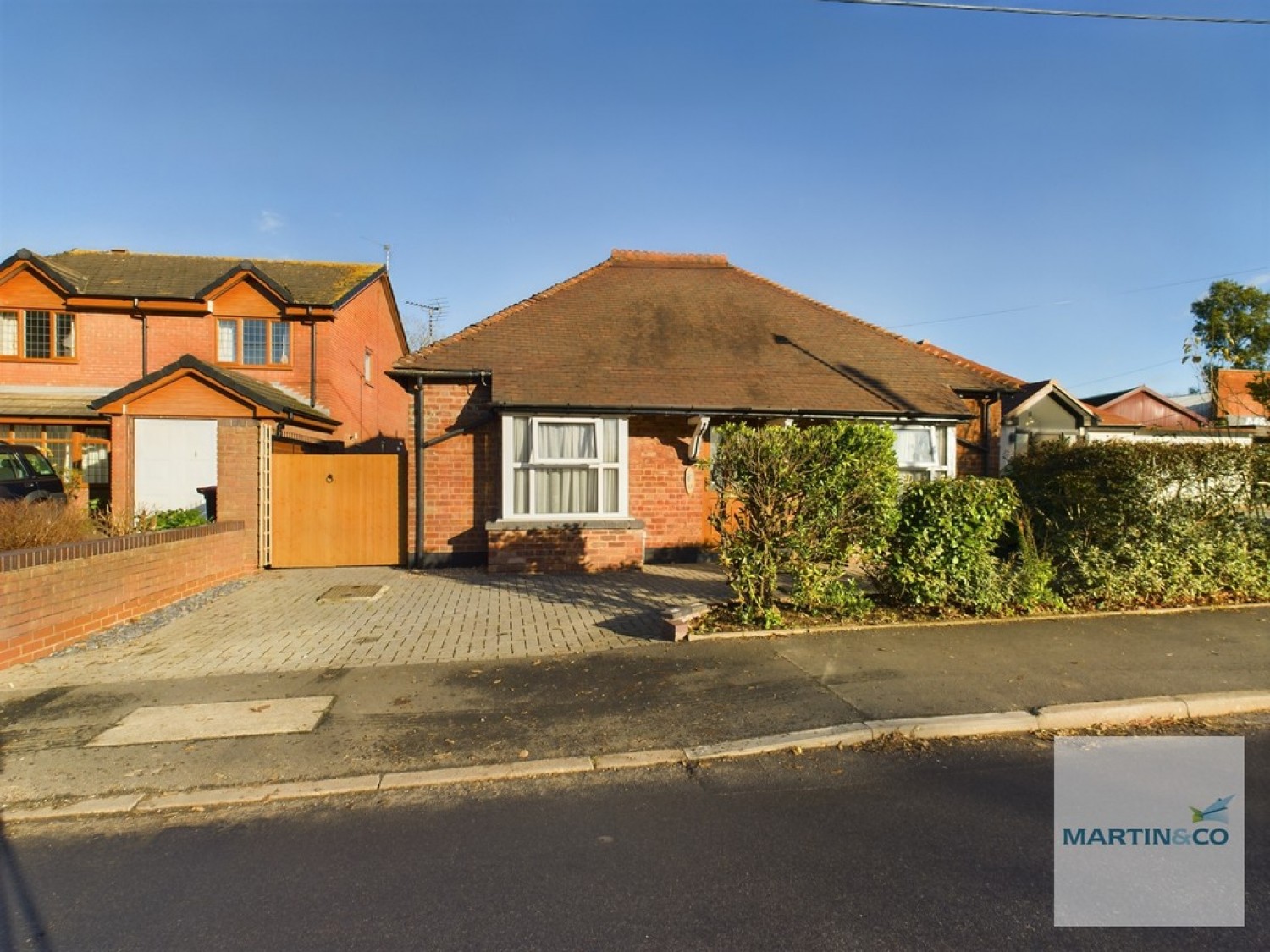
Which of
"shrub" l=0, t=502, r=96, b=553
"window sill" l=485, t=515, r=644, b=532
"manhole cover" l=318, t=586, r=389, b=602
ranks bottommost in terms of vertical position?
"manhole cover" l=318, t=586, r=389, b=602

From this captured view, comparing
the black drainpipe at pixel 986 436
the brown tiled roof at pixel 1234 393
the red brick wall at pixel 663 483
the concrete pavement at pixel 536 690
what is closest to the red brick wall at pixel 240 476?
the concrete pavement at pixel 536 690

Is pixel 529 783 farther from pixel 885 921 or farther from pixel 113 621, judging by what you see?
pixel 113 621

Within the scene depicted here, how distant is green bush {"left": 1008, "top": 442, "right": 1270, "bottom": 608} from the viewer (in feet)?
24.2

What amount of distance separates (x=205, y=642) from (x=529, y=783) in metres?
4.68

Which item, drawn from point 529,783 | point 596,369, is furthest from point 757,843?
point 596,369

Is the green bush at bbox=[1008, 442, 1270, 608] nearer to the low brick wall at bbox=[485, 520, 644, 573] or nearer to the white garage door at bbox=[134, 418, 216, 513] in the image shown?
the low brick wall at bbox=[485, 520, 644, 573]

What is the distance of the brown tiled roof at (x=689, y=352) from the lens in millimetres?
10984

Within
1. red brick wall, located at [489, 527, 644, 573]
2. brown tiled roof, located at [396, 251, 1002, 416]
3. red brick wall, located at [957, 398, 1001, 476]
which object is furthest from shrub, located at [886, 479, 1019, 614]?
red brick wall, located at [957, 398, 1001, 476]

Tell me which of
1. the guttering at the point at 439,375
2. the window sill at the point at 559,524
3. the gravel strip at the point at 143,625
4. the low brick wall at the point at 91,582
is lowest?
the gravel strip at the point at 143,625

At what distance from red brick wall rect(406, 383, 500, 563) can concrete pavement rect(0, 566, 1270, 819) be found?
3413 mm

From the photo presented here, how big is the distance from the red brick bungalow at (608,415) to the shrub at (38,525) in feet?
14.3

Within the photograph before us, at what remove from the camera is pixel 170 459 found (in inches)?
519

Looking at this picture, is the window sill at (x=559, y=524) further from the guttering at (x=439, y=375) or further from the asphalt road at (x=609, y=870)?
the asphalt road at (x=609, y=870)

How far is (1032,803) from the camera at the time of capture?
3.62 m
